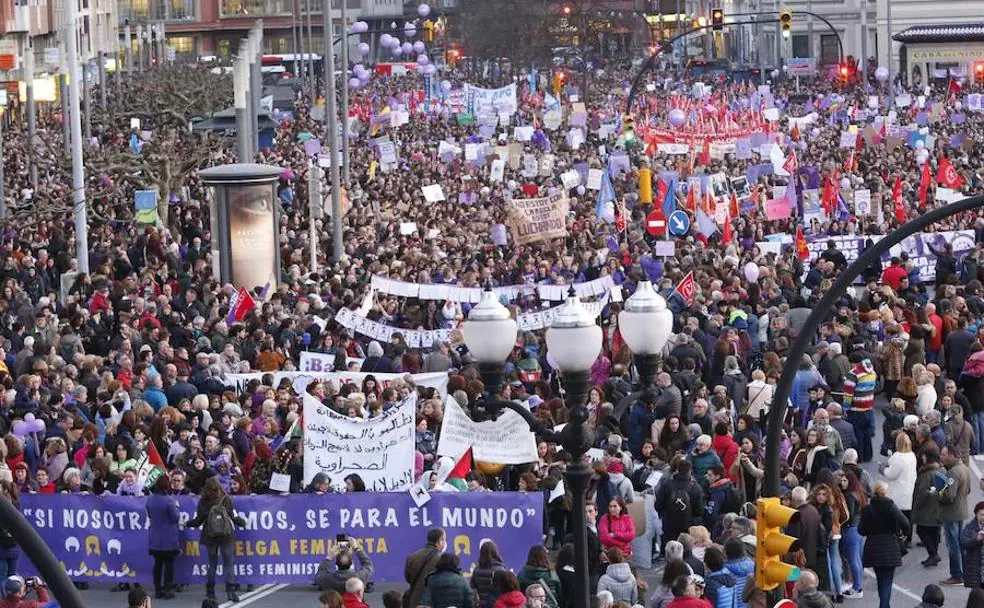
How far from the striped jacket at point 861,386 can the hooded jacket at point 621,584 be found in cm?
731

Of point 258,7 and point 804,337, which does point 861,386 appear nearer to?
point 804,337

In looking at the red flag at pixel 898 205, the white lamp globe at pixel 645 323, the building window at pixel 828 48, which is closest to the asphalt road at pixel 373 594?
the white lamp globe at pixel 645 323

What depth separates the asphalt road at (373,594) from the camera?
1686 cm

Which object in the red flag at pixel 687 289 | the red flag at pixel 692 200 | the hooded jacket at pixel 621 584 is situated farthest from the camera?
the red flag at pixel 692 200

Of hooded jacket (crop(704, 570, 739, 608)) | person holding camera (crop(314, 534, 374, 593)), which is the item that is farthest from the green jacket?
hooded jacket (crop(704, 570, 739, 608))

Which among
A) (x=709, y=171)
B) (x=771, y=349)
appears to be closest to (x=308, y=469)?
(x=771, y=349)

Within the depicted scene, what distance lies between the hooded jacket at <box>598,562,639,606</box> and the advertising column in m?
15.6

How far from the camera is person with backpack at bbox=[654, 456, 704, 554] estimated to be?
1709 cm

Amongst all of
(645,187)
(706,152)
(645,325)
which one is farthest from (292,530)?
(706,152)

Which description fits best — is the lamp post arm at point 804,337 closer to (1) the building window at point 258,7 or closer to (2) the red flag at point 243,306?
(2) the red flag at point 243,306

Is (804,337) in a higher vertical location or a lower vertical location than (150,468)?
higher

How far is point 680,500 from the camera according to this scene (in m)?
17.1

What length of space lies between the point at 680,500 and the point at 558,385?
5563mm

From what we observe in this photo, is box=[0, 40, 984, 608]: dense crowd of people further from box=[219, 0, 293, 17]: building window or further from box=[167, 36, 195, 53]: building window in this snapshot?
box=[167, 36, 195, 53]: building window
